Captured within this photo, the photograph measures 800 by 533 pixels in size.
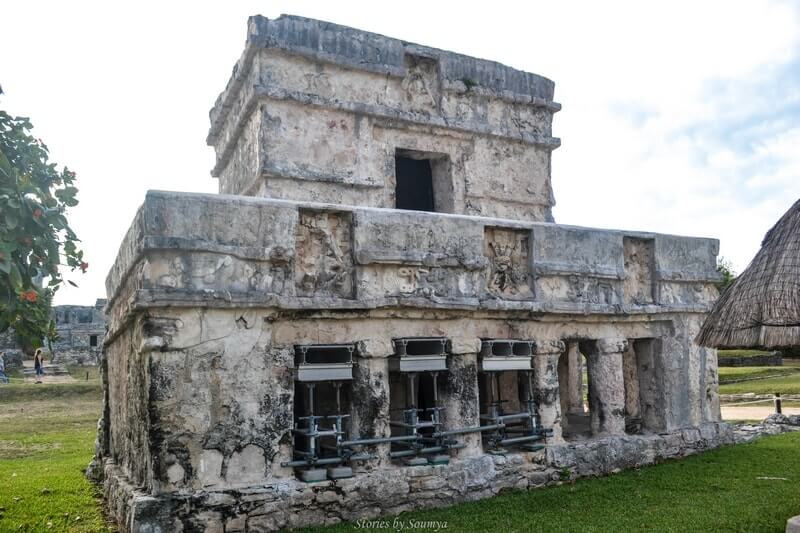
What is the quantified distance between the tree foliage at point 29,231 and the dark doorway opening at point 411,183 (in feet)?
19.2

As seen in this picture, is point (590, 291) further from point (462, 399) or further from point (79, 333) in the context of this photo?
point (79, 333)

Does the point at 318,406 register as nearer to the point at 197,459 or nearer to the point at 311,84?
the point at 197,459

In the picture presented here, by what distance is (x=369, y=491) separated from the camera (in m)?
6.56

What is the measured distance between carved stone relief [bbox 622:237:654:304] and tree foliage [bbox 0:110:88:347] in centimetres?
660

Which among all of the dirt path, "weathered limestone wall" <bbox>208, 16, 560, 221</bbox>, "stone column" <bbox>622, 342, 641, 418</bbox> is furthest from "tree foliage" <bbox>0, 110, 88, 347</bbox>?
the dirt path

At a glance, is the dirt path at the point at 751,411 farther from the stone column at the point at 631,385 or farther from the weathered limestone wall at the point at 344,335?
the weathered limestone wall at the point at 344,335

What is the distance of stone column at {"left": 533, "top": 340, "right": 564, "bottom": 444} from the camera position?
800 centimetres

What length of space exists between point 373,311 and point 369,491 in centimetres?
174

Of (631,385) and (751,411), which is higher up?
(631,385)

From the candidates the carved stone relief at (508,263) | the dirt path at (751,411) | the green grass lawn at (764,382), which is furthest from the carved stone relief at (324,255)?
the green grass lawn at (764,382)

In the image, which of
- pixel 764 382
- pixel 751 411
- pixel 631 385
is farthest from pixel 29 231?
pixel 764 382

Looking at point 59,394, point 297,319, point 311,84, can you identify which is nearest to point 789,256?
point 297,319

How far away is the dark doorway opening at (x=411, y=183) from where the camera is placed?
11.6 metres

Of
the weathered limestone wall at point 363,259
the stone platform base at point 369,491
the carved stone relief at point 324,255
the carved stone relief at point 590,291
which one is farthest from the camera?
the carved stone relief at point 590,291
